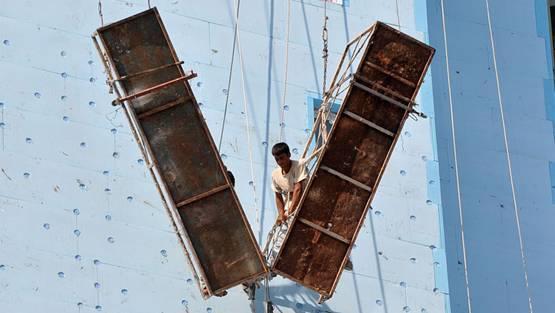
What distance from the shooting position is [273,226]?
14305mm

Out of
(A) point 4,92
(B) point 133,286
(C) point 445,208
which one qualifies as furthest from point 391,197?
(A) point 4,92

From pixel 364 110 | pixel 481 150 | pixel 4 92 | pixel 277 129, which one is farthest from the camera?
pixel 481 150

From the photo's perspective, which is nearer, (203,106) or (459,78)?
(203,106)

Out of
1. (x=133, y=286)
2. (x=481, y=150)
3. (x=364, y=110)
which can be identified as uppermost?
(x=481, y=150)

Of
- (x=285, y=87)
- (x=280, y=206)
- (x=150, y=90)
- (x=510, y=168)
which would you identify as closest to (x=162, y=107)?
(x=150, y=90)

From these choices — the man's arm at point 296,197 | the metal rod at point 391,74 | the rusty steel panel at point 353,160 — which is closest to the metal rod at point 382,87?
the rusty steel panel at point 353,160

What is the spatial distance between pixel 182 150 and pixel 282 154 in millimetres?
920

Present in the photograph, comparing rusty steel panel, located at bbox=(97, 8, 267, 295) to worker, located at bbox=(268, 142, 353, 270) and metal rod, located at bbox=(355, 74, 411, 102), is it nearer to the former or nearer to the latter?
worker, located at bbox=(268, 142, 353, 270)

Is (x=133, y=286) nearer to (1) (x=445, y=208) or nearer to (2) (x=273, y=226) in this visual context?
(2) (x=273, y=226)

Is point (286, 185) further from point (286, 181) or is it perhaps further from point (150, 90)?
point (150, 90)

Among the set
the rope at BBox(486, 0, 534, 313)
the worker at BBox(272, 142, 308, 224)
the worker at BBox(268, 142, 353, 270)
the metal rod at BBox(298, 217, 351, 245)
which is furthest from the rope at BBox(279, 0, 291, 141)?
the rope at BBox(486, 0, 534, 313)

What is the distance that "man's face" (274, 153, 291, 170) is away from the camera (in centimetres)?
1366

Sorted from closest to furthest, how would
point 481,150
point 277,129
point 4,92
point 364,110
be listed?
point 364,110
point 4,92
point 277,129
point 481,150

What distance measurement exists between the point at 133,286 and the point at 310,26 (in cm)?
348
